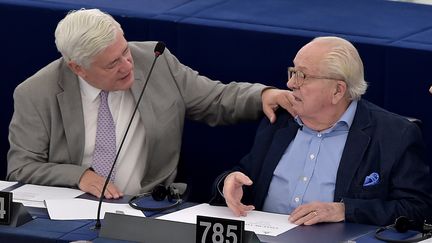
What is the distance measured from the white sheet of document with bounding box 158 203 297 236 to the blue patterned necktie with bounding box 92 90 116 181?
1.65 feet

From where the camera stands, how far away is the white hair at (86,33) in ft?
14.7

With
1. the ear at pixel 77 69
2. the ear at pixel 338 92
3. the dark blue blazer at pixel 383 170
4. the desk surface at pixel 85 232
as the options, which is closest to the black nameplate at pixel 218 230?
the desk surface at pixel 85 232

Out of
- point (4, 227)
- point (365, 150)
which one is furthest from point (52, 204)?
point (365, 150)

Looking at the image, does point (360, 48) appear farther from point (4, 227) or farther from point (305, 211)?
point (4, 227)

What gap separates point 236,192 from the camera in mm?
4262

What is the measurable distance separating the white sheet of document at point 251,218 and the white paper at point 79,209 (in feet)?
0.44

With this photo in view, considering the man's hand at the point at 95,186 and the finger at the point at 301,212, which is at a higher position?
the finger at the point at 301,212

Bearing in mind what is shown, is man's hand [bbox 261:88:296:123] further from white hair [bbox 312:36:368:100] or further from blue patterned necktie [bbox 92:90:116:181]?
blue patterned necktie [bbox 92:90:116:181]

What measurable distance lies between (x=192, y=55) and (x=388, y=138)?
3.63 feet

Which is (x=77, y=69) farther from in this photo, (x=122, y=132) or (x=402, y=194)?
(x=402, y=194)

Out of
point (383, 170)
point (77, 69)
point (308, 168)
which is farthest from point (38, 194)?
point (383, 170)

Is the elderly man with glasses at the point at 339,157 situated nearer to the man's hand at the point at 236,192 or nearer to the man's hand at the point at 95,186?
the man's hand at the point at 236,192

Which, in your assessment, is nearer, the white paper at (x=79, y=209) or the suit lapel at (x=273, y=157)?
the white paper at (x=79, y=209)

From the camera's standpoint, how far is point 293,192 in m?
4.39
